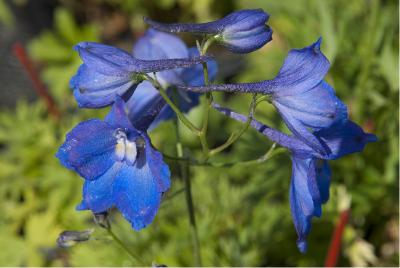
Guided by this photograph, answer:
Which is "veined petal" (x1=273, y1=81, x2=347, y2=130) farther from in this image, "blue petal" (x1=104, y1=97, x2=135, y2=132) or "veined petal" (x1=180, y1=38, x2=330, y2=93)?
"blue petal" (x1=104, y1=97, x2=135, y2=132)

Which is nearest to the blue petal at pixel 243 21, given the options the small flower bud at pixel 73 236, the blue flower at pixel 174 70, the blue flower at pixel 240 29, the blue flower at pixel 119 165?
the blue flower at pixel 240 29

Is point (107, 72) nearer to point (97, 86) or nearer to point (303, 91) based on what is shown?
point (97, 86)

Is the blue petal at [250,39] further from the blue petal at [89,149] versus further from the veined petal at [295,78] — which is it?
the blue petal at [89,149]

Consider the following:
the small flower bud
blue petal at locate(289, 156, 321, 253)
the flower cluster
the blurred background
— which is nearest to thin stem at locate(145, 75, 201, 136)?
the flower cluster

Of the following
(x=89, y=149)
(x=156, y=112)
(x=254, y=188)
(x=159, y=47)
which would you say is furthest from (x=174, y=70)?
(x=254, y=188)

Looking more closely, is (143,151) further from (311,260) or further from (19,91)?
(19,91)

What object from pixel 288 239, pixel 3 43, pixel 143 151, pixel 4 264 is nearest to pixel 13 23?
pixel 3 43
